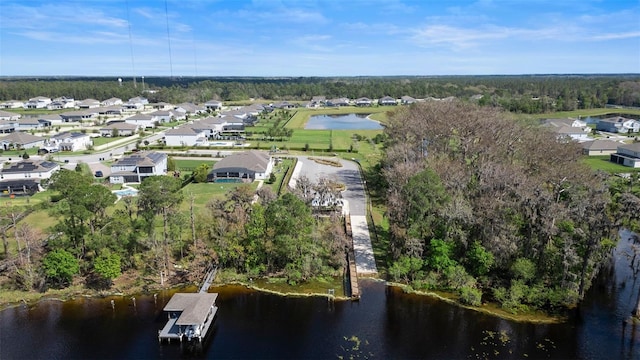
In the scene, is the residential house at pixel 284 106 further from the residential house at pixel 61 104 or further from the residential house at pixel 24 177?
the residential house at pixel 24 177

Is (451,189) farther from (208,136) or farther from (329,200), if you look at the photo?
(208,136)

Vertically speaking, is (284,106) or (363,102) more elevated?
(363,102)

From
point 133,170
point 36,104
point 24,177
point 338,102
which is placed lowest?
point 24,177

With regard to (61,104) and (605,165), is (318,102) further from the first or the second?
(605,165)

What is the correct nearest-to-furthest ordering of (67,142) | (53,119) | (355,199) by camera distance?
1. (355,199)
2. (67,142)
3. (53,119)

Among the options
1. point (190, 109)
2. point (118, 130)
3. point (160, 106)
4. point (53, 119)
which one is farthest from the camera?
point (160, 106)

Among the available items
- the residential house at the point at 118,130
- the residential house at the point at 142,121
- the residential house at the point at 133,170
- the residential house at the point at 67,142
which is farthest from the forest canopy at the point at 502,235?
the residential house at the point at 142,121

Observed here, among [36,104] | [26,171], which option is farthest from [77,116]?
[26,171]
